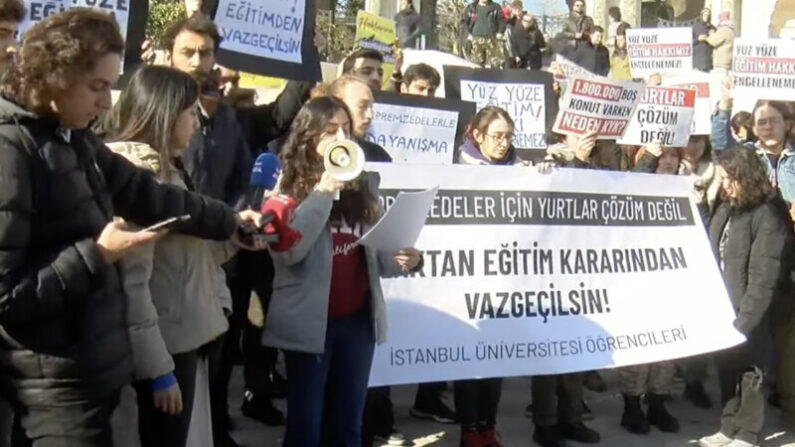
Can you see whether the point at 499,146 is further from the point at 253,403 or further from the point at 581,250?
the point at 253,403

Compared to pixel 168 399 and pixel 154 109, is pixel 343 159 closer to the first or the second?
pixel 154 109

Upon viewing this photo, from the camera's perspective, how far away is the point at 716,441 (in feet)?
21.3

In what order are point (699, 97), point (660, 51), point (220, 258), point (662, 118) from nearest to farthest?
point (220, 258) → point (662, 118) → point (699, 97) → point (660, 51)

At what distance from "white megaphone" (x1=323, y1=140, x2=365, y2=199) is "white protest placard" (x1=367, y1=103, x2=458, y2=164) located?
9.46 feet

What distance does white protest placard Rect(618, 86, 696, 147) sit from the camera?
7.96 m

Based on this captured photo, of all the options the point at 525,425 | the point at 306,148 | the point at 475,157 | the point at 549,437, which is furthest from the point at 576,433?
the point at 306,148

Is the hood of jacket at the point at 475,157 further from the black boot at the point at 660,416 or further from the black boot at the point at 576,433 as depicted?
the black boot at the point at 660,416

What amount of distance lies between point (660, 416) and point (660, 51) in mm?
5630

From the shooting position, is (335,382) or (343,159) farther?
(335,382)

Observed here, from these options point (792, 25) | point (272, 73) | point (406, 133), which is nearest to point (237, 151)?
point (272, 73)

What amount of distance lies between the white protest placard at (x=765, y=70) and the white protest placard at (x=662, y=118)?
889 mm

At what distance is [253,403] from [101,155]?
3517 mm

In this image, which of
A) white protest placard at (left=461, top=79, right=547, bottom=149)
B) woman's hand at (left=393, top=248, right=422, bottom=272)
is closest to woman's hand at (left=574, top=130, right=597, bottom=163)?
white protest placard at (left=461, top=79, right=547, bottom=149)

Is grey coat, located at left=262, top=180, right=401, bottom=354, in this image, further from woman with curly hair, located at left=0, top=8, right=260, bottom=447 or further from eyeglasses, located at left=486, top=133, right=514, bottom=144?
eyeglasses, located at left=486, top=133, right=514, bottom=144
